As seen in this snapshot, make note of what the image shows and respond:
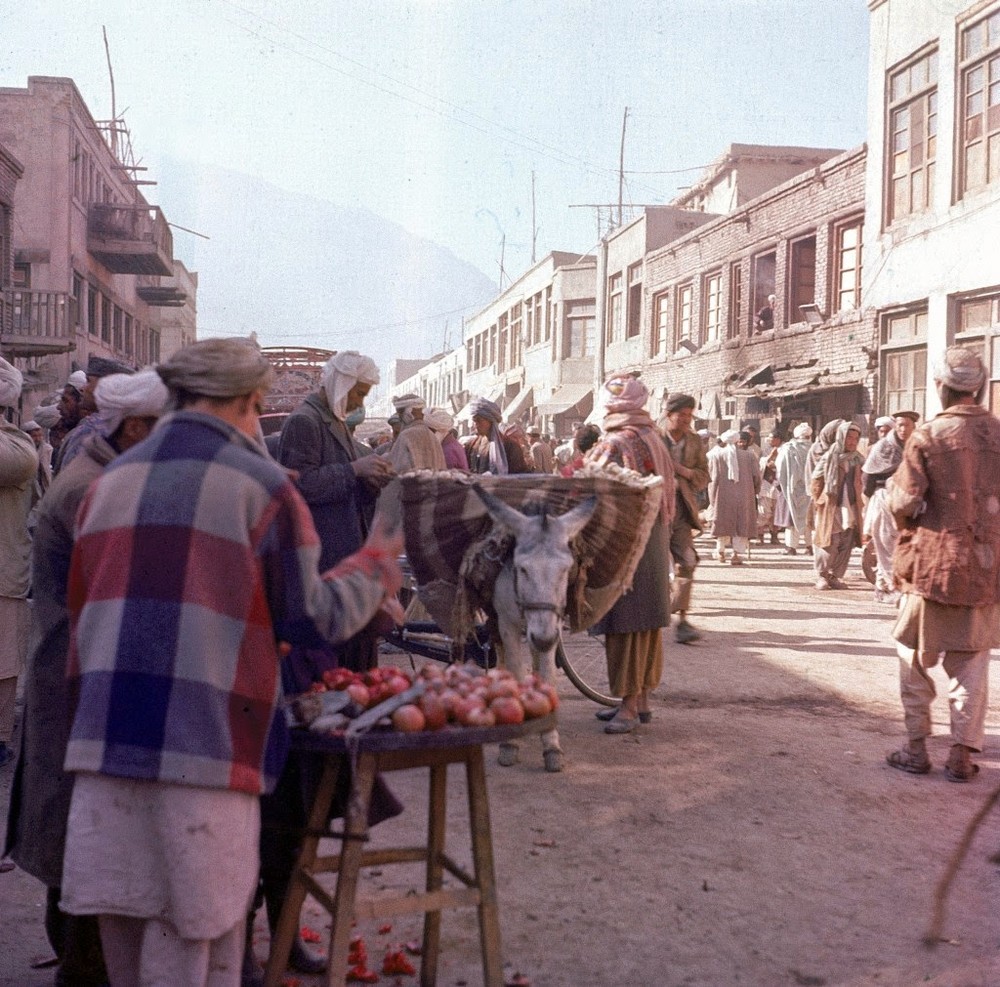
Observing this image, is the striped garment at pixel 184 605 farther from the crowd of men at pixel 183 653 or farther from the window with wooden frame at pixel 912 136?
the window with wooden frame at pixel 912 136

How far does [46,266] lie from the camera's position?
3131 cm

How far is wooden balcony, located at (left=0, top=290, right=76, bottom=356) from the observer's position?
2722 centimetres

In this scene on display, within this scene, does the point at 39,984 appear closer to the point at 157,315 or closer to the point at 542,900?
the point at 542,900

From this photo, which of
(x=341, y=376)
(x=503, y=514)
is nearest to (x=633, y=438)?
(x=503, y=514)

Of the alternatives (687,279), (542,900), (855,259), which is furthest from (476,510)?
(687,279)

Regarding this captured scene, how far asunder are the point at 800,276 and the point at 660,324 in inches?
356

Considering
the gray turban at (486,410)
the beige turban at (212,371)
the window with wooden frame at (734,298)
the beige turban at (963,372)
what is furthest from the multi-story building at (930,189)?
the beige turban at (212,371)

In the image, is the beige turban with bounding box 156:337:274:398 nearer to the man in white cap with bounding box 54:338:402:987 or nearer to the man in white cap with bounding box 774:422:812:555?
the man in white cap with bounding box 54:338:402:987

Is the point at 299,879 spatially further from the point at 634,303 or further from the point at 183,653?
the point at 634,303

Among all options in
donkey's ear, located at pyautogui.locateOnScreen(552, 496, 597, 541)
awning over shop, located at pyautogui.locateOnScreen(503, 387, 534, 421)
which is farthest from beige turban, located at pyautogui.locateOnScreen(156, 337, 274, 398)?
awning over shop, located at pyautogui.locateOnScreen(503, 387, 534, 421)

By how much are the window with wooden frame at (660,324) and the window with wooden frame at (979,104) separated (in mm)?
14613

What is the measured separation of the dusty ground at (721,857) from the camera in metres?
3.78

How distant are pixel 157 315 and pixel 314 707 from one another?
51628 millimetres

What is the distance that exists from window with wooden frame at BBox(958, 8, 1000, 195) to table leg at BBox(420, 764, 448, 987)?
49.0 ft
